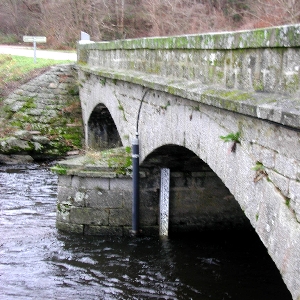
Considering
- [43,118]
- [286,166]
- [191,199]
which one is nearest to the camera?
[286,166]

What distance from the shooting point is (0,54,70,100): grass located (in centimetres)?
1823

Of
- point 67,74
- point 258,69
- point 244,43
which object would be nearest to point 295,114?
point 258,69

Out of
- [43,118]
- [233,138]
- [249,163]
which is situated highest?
[233,138]

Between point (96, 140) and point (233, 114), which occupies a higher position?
point (233, 114)

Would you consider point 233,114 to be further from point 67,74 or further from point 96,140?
→ point 67,74

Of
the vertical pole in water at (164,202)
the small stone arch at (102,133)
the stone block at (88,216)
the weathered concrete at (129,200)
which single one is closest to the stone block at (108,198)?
the weathered concrete at (129,200)

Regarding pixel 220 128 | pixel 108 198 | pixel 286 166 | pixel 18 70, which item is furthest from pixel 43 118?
pixel 286 166

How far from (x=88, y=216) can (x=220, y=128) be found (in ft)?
14.7

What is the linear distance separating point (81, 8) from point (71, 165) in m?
20.1

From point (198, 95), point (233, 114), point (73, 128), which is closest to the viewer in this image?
point (233, 114)

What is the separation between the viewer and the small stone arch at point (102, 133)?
14703 millimetres

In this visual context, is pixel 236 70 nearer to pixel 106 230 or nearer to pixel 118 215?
pixel 118 215

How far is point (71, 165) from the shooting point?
8727mm

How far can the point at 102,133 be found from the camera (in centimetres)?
1491
